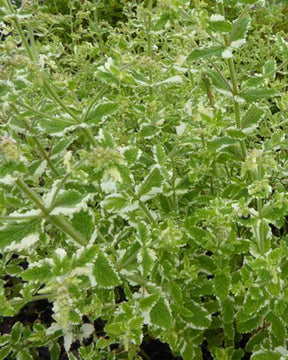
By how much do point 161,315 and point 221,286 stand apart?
0.29 metres

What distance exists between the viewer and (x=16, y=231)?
4.52 ft

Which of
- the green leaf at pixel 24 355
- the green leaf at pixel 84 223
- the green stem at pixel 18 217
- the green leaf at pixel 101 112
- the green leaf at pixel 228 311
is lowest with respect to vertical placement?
the green leaf at pixel 24 355

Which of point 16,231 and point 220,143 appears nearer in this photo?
point 16,231

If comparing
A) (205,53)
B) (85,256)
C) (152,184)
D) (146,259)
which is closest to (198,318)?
(146,259)

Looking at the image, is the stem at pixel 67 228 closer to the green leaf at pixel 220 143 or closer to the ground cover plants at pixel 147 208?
the ground cover plants at pixel 147 208

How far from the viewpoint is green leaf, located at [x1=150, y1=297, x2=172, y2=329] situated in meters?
1.63

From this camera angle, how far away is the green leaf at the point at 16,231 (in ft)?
4.47

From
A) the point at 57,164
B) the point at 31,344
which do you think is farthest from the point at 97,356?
the point at 57,164

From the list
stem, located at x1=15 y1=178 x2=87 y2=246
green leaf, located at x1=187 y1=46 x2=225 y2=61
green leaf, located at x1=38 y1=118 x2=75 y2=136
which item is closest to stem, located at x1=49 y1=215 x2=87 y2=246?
stem, located at x1=15 y1=178 x2=87 y2=246

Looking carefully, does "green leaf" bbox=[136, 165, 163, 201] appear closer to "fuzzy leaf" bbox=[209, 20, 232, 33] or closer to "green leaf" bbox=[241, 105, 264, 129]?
"green leaf" bbox=[241, 105, 264, 129]

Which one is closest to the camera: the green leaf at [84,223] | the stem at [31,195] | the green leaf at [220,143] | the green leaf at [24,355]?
the stem at [31,195]

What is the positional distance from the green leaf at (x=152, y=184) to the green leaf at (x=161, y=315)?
1.40 ft

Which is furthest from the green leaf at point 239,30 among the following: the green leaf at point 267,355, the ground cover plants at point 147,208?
the green leaf at point 267,355

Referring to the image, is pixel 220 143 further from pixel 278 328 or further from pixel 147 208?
pixel 278 328
